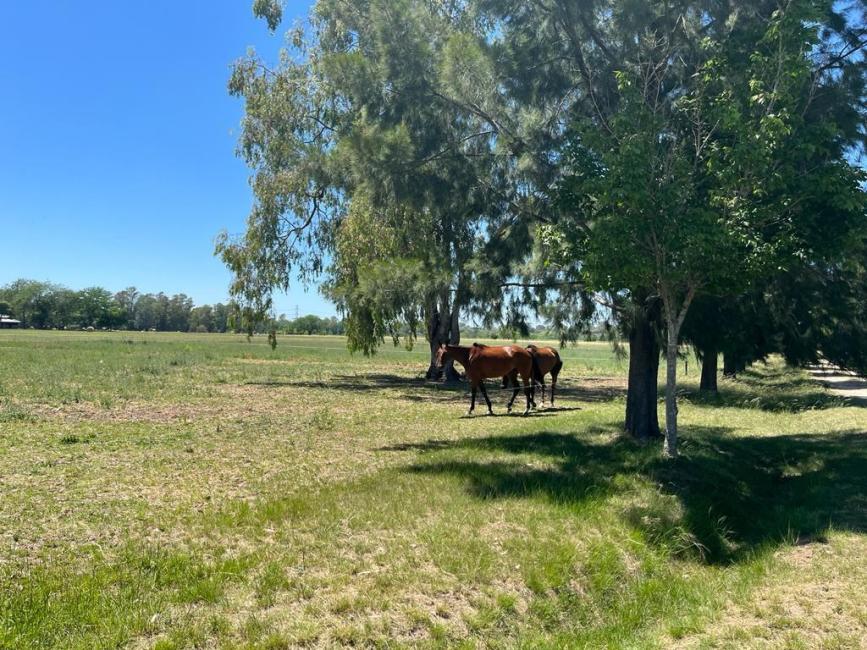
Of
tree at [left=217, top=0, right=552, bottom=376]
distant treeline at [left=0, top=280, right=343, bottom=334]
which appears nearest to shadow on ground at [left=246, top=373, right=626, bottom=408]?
tree at [left=217, top=0, right=552, bottom=376]

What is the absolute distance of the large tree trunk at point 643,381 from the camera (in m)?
11.9

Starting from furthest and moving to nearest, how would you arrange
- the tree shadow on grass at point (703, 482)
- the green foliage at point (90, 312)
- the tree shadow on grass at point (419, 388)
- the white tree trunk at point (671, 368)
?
the green foliage at point (90, 312), the tree shadow on grass at point (419, 388), the white tree trunk at point (671, 368), the tree shadow on grass at point (703, 482)

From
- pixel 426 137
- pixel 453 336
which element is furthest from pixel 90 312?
pixel 426 137

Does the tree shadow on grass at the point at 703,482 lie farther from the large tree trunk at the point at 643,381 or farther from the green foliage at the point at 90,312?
the green foliage at the point at 90,312

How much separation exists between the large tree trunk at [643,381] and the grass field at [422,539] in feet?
1.83

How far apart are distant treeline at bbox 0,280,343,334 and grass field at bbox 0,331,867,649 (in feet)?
479

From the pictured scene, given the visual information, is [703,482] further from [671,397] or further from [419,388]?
[419,388]

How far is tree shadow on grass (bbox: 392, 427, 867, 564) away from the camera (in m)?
7.17

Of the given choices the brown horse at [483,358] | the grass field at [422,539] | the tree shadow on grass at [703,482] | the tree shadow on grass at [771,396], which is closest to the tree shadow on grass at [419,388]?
the tree shadow on grass at [771,396]

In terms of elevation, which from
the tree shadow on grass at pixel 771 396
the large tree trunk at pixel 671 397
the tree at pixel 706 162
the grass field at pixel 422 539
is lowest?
the grass field at pixel 422 539

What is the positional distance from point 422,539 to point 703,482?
476cm

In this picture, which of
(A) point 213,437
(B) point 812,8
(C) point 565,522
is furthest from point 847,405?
(A) point 213,437

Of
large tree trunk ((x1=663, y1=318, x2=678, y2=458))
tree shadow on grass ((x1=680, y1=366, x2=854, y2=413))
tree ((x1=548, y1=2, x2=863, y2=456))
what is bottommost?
tree shadow on grass ((x1=680, y1=366, x2=854, y2=413))

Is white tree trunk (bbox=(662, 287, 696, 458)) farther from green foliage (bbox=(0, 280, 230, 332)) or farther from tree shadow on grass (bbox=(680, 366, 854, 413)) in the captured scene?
green foliage (bbox=(0, 280, 230, 332))
